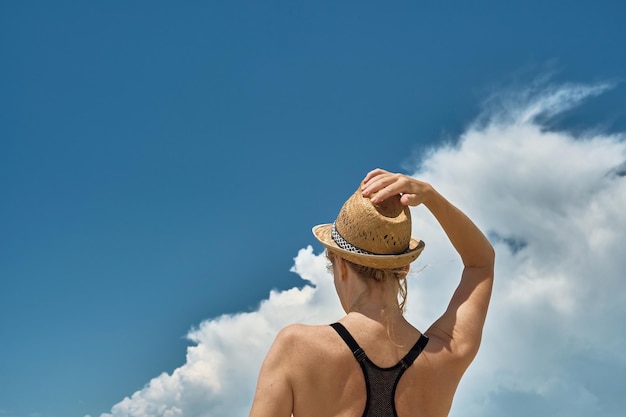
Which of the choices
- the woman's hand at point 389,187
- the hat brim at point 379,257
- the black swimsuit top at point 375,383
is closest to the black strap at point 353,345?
the black swimsuit top at point 375,383

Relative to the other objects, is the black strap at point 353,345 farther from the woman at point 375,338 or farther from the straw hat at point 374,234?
the straw hat at point 374,234

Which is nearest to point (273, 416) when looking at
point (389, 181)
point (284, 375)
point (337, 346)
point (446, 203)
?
point (284, 375)

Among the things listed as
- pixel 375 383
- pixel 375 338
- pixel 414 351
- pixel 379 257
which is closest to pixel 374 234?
pixel 379 257

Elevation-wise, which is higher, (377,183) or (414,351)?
(377,183)

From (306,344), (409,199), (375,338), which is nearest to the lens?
(306,344)

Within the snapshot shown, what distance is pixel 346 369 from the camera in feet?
13.6

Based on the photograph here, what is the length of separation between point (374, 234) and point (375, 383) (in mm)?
849

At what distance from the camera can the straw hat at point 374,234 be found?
4.39m

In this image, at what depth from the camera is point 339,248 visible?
4.45 m

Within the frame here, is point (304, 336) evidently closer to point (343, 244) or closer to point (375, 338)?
point (375, 338)

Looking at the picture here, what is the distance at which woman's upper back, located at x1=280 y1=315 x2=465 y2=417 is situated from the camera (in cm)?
409

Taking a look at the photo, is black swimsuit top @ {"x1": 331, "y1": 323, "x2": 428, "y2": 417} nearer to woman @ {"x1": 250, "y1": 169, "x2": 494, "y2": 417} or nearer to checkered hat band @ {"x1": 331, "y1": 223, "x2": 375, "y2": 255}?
woman @ {"x1": 250, "y1": 169, "x2": 494, "y2": 417}

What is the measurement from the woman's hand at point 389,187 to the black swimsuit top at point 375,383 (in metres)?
0.80

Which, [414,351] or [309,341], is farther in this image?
[414,351]
